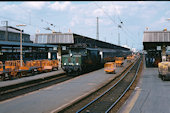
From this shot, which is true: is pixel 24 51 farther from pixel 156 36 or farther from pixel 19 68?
pixel 156 36

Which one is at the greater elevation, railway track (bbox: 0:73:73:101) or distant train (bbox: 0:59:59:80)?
distant train (bbox: 0:59:59:80)

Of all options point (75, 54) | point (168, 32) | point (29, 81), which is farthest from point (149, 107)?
point (168, 32)

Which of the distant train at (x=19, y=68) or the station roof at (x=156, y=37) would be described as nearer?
the distant train at (x=19, y=68)

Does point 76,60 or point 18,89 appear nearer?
point 18,89

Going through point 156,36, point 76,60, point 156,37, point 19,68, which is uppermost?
point 156,36

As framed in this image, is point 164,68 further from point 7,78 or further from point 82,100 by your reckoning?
point 7,78

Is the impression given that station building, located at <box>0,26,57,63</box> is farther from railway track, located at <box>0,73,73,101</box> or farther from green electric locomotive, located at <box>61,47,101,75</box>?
railway track, located at <box>0,73,73,101</box>

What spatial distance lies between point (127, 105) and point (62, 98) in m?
3.69

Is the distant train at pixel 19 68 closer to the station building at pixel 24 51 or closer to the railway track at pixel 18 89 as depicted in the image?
the railway track at pixel 18 89

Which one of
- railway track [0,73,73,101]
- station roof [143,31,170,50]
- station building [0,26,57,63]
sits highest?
station roof [143,31,170,50]

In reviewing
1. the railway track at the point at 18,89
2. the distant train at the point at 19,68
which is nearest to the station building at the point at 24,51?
the distant train at the point at 19,68

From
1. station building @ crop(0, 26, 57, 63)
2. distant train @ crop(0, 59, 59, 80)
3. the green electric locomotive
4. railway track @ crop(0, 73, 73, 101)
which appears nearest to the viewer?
railway track @ crop(0, 73, 73, 101)

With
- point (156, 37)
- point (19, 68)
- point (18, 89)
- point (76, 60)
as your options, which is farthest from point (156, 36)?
point (18, 89)

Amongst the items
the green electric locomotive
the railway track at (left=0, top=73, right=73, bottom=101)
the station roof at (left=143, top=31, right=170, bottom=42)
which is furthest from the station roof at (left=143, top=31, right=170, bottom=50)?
the railway track at (left=0, top=73, right=73, bottom=101)
